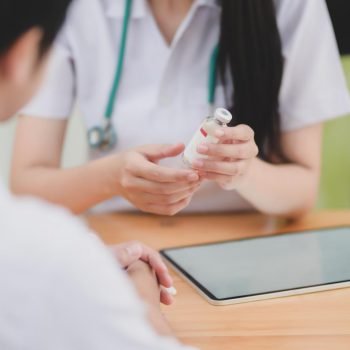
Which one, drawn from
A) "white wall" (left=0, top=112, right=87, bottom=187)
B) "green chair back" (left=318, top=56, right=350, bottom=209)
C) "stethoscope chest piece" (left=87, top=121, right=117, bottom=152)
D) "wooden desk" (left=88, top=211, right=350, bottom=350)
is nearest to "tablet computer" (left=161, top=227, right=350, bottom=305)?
"wooden desk" (left=88, top=211, right=350, bottom=350)

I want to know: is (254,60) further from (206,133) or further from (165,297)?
(165,297)

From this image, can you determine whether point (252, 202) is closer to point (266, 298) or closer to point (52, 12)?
point (266, 298)

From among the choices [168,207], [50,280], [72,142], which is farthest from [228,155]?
[72,142]

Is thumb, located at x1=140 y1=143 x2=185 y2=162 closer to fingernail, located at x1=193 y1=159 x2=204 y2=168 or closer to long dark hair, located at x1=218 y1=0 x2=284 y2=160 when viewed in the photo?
fingernail, located at x1=193 y1=159 x2=204 y2=168

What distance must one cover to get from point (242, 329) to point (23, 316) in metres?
0.29

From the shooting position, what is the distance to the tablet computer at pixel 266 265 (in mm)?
695

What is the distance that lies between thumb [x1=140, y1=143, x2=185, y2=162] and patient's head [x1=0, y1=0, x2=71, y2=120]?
0.33 metres

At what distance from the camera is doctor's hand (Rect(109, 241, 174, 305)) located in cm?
66

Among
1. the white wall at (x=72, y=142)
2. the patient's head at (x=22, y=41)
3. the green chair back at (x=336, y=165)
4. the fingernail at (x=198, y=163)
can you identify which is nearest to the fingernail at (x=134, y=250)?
the fingernail at (x=198, y=163)

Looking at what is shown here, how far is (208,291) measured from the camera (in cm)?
69

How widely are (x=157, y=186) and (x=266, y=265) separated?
0.53 ft

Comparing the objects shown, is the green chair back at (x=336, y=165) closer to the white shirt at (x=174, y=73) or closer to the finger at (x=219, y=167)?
the white shirt at (x=174, y=73)

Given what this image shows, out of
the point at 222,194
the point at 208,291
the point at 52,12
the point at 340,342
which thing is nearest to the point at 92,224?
the point at 222,194

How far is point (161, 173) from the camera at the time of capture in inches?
31.0
